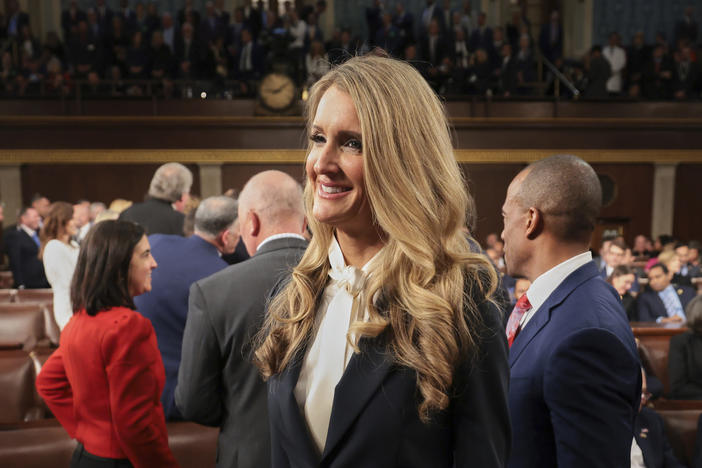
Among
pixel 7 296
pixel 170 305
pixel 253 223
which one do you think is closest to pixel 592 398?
pixel 253 223

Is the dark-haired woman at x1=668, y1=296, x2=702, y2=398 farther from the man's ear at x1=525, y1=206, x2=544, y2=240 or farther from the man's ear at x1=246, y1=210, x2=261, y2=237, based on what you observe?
the man's ear at x1=246, y1=210, x2=261, y2=237

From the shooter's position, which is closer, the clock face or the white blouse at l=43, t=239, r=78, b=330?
the white blouse at l=43, t=239, r=78, b=330

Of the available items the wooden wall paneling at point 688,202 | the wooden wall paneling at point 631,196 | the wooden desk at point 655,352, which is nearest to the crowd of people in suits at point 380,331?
the wooden desk at point 655,352

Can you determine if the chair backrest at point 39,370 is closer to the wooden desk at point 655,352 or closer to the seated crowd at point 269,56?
the wooden desk at point 655,352

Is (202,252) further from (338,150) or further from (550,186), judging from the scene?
(338,150)

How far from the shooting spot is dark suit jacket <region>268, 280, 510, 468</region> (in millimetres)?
1074

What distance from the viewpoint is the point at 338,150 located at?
44.0 inches

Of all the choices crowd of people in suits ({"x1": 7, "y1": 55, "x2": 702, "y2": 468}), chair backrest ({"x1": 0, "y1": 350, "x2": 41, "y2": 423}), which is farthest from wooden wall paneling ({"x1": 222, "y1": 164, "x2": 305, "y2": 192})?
crowd of people in suits ({"x1": 7, "y1": 55, "x2": 702, "y2": 468})

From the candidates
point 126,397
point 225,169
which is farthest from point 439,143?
point 225,169

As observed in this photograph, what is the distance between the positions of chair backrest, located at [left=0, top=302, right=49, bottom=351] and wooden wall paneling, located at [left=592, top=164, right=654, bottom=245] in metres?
9.97

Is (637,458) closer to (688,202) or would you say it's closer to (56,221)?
(56,221)

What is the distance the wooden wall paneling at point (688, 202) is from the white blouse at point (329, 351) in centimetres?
1229

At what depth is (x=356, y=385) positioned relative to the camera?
3.59ft

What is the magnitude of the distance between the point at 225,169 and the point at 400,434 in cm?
1034
